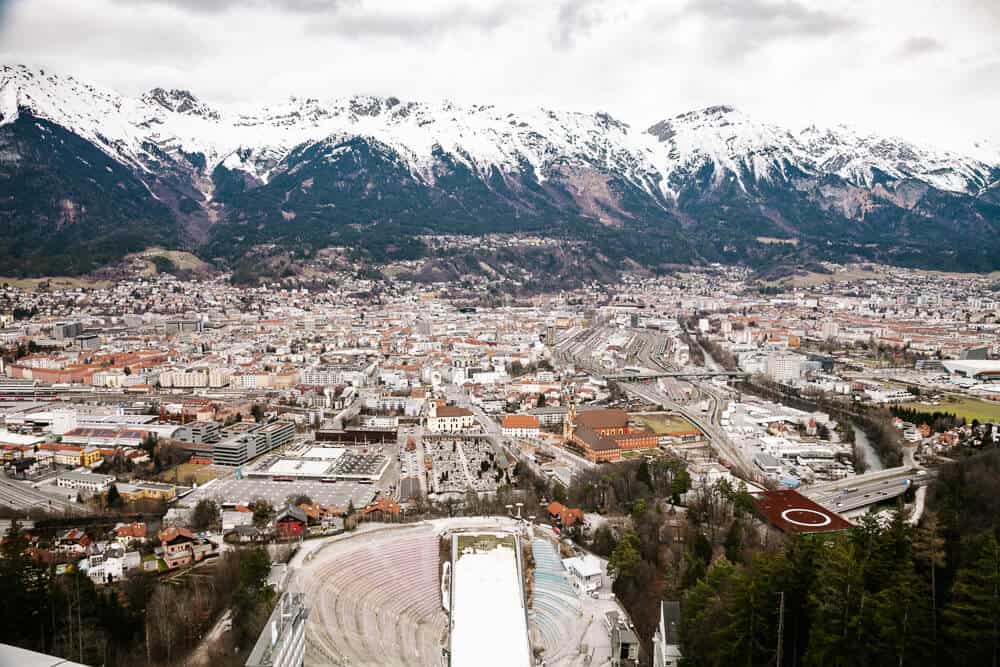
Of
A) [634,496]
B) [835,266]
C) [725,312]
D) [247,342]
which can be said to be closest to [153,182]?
[247,342]

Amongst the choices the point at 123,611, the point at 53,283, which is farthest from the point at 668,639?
the point at 53,283

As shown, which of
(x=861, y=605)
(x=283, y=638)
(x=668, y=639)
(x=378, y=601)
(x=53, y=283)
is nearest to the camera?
(x=861, y=605)

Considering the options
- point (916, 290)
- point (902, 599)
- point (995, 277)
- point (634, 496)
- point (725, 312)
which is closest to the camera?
point (902, 599)

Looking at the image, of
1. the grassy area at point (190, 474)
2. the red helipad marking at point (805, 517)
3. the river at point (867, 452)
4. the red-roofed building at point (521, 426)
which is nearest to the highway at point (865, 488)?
the river at point (867, 452)

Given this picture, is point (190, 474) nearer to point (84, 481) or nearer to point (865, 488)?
point (84, 481)

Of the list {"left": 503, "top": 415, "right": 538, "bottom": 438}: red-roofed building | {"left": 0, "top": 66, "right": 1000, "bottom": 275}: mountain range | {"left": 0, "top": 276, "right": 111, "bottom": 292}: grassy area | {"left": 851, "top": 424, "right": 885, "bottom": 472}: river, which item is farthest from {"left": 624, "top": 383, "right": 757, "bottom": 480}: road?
{"left": 0, "top": 66, "right": 1000, "bottom": 275}: mountain range

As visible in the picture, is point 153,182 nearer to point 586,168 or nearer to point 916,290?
point 586,168

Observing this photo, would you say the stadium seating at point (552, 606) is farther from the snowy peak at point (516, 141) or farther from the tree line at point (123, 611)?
the snowy peak at point (516, 141)

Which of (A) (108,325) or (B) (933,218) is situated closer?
(A) (108,325)
